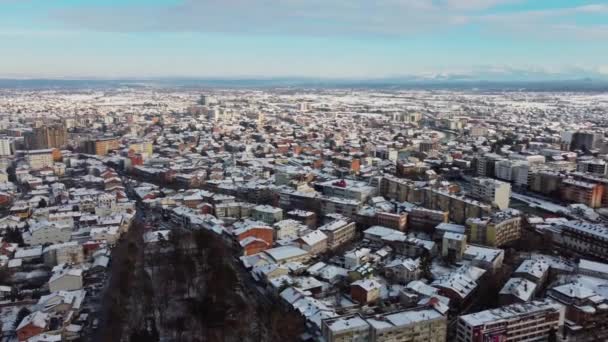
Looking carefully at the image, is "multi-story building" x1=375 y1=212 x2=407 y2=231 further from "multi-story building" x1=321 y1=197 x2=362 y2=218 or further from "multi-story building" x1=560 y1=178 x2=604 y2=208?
"multi-story building" x1=560 y1=178 x2=604 y2=208

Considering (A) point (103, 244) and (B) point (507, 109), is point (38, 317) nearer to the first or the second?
(A) point (103, 244)

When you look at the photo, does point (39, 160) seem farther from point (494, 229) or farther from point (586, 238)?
point (586, 238)

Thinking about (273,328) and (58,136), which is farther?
(58,136)

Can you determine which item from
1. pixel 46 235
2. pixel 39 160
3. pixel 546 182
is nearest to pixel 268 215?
pixel 46 235

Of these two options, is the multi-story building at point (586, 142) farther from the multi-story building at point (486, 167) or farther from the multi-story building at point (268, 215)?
the multi-story building at point (268, 215)

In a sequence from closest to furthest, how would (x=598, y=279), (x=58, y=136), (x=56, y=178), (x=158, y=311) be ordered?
(x=158, y=311) → (x=598, y=279) → (x=56, y=178) → (x=58, y=136)

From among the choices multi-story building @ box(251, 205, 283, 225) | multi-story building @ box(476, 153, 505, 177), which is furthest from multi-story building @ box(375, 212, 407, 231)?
multi-story building @ box(476, 153, 505, 177)

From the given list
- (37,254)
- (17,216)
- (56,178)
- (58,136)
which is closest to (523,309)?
(37,254)
